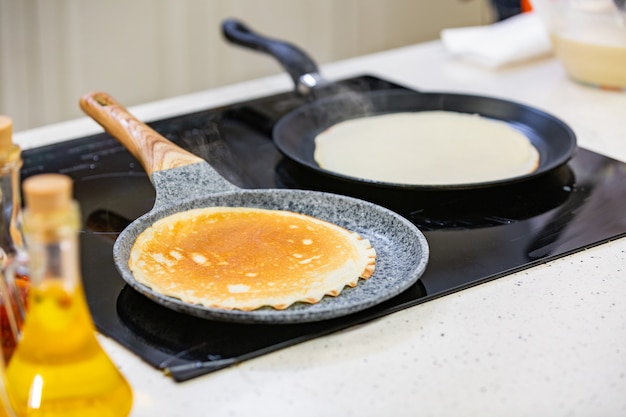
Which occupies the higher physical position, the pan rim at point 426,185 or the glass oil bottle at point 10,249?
the glass oil bottle at point 10,249

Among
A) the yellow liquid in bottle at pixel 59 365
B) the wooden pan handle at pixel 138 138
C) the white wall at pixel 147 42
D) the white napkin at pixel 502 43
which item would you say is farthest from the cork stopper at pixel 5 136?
the white wall at pixel 147 42

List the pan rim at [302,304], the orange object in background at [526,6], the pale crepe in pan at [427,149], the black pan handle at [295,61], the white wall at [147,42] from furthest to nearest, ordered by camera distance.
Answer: the white wall at [147,42] → the orange object in background at [526,6] → the black pan handle at [295,61] → the pale crepe in pan at [427,149] → the pan rim at [302,304]

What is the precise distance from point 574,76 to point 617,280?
0.82m

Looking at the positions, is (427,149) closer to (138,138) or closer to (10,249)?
(138,138)

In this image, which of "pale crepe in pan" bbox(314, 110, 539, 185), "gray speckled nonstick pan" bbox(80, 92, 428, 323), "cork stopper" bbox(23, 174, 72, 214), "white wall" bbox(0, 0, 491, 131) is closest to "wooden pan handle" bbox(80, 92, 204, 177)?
"gray speckled nonstick pan" bbox(80, 92, 428, 323)

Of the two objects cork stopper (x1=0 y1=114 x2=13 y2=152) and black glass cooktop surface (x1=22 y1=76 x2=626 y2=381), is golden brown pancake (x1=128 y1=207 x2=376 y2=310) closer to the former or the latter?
black glass cooktop surface (x1=22 y1=76 x2=626 y2=381)

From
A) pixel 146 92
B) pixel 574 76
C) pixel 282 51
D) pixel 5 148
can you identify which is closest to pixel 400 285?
pixel 5 148

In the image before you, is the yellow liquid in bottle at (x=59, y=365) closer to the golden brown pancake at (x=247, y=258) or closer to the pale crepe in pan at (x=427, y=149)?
the golden brown pancake at (x=247, y=258)

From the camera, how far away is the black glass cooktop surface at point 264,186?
78 cm

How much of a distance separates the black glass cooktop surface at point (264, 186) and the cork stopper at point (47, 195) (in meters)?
0.25

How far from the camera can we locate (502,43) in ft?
5.69

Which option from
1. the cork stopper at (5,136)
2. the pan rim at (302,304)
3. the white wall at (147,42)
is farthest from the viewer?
the white wall at (147,42)

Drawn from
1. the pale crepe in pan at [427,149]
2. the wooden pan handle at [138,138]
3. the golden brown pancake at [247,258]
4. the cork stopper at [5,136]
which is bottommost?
the pale crepe in pan at [427,149]

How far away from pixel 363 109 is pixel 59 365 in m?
0.93
